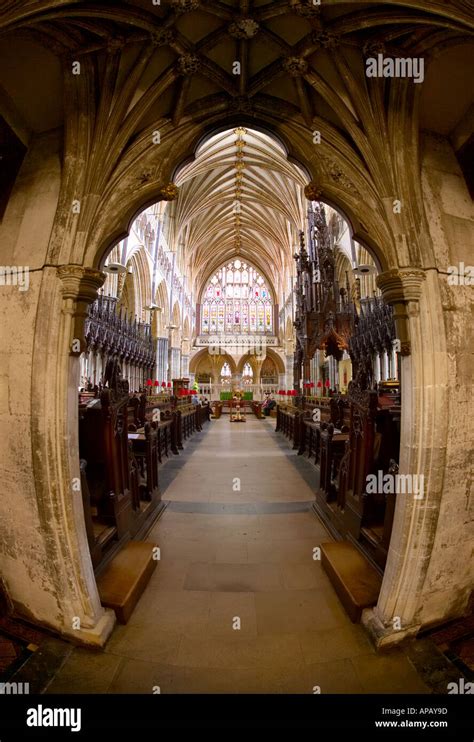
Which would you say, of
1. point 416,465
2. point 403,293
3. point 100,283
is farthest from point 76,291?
point 416,465

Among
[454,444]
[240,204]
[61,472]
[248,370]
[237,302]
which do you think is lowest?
[61,472]

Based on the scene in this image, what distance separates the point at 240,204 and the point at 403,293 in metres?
29.9

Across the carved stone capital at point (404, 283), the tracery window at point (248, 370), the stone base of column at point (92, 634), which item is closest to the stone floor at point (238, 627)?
the stone base of column at point (92, 634)

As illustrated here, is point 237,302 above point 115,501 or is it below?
above

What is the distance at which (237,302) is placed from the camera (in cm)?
3772

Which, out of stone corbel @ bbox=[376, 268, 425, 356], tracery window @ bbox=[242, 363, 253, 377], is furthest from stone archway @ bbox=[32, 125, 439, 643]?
tracery window @ bbox=[242, 363, 253, 377]

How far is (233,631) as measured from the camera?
2.61m

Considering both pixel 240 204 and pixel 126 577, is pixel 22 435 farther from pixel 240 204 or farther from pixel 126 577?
pixel 240 204

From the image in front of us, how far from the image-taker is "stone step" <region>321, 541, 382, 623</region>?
8.86 feet

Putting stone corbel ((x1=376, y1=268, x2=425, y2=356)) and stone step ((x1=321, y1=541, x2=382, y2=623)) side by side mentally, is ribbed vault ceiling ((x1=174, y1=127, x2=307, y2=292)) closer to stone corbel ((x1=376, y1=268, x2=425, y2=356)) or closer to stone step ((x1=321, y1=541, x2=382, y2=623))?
stone corbel ((x1=376, y1=268, x2=425, y2=356))

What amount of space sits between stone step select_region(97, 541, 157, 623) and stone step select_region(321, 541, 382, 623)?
1.79 metres

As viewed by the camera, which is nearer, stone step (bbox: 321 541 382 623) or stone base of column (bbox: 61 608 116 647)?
stone base of column (bbox: 61 608 116 647)

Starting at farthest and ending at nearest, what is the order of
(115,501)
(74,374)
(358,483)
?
(358,483) → (115,501) → (74,374)

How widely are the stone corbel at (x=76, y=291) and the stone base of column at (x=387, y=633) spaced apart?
10.0 ft
